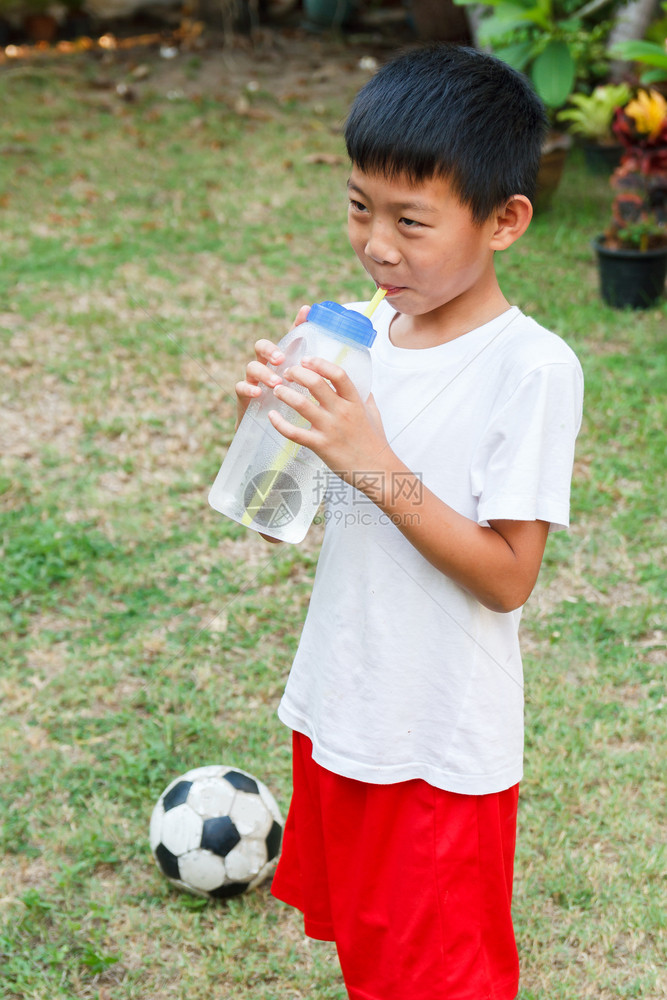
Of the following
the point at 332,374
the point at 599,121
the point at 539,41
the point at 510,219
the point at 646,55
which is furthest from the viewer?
the point at 599,121

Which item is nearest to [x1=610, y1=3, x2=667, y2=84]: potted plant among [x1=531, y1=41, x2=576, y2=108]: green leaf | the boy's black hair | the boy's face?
[x1=531, y1=41, x2=576, y2=108]: green leaf

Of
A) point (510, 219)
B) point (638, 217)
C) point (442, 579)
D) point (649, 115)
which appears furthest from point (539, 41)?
point (442, 579)

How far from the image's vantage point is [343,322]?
116 cm

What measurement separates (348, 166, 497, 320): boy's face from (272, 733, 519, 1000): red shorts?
69cm

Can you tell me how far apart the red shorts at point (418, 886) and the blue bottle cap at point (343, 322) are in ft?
2.09

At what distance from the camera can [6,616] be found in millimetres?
3006

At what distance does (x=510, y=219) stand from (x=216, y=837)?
4.67 feet

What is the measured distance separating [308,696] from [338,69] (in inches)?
319

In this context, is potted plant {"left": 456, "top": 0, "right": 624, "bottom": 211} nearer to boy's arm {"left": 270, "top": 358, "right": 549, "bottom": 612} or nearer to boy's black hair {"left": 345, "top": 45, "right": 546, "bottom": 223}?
boy's black hair {"left": 345, "top": 45, "right": 546, "bottom": 223}

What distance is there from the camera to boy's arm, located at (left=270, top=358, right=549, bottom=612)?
1.11m

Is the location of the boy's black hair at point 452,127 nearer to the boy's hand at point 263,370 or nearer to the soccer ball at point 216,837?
the boy's hand at point 263,370

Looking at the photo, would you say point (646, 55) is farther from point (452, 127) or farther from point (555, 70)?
point (452, 127)

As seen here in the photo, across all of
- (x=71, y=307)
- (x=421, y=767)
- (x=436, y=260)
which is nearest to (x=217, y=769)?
(x=421, y=767)

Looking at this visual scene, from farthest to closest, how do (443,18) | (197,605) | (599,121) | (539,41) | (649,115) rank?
(443,18), (599,121), (539,41), (649,115), (197,605)
